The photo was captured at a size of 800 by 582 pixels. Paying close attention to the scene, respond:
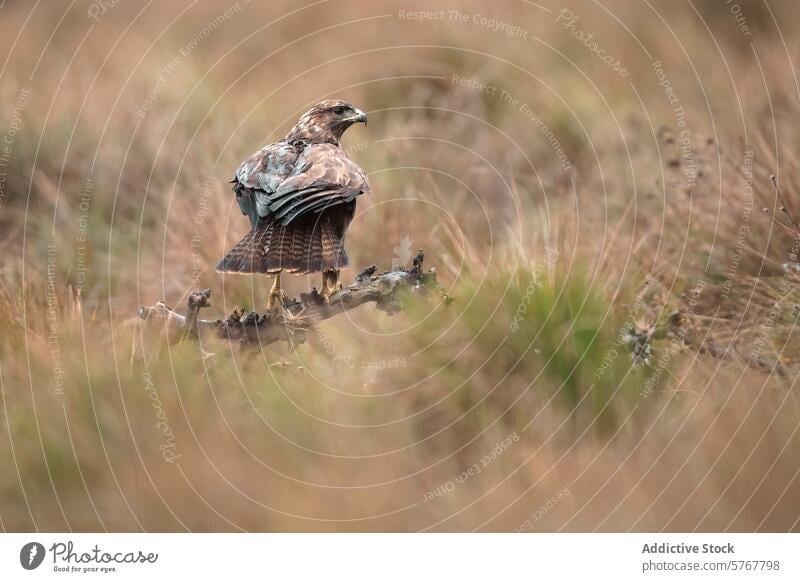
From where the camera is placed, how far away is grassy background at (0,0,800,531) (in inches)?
279

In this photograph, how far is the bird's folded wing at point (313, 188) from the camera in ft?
25.3

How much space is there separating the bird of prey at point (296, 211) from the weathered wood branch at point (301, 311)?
141mm

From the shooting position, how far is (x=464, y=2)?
1080 centimetres

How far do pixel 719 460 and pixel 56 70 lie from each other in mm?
6425

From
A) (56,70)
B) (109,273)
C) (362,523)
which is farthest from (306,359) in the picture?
(56,70)

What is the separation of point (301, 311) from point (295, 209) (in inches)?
25.3

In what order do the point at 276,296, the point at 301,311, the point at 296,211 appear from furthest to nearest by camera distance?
the point at 276,296 → the point at 301,311 → the point at 296,211

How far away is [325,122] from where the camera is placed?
8.83 meters

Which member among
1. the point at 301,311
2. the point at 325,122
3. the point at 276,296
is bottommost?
the point at 301,311

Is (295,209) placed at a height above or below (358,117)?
below

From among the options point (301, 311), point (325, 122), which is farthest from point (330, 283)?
point (325, 122)

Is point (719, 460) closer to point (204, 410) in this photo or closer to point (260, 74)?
point (204, 410)

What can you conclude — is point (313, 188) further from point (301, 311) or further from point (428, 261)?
point (428, 261)

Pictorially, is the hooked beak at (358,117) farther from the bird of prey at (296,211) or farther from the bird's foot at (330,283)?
the bird's foot at (330,283)
